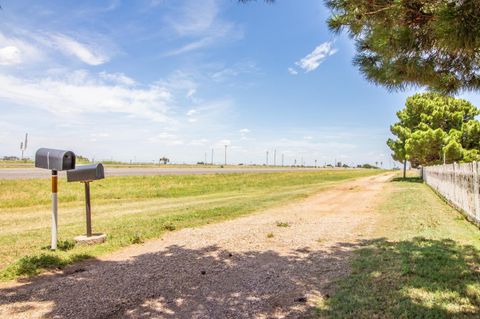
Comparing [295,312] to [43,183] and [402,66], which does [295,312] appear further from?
[43,183]

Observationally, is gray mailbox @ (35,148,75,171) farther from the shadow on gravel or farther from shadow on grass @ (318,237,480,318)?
shadow on grass @ (318,237,480,318)

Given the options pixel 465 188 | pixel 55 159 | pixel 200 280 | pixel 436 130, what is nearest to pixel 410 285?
pixel 200 280

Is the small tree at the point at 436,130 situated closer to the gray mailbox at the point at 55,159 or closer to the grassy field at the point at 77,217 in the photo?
the grassy field at the point at 77,217

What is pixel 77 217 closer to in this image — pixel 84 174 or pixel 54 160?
pixel 84 174

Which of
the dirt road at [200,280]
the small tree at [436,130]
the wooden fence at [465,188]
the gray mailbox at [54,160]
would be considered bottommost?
the dirt road at [200,280]

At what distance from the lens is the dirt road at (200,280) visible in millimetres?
4043

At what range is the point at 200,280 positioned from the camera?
507 cm

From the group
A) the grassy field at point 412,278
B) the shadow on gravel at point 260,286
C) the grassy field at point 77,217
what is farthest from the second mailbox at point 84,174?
the grassy field at point 412,278

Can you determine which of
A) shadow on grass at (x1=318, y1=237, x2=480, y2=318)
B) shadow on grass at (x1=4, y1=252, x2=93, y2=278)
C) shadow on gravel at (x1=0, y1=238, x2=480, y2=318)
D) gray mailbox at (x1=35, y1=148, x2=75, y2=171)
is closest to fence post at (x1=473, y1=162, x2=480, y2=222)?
shadow on grass at (x1=318, y1=237, x2=480, y2=318)

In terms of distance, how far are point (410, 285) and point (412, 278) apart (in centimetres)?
31

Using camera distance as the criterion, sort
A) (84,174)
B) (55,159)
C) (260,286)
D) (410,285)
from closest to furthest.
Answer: (410,285), (260,286), (55,159), (84,174)

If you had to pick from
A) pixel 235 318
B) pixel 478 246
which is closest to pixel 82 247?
pixel 235 318

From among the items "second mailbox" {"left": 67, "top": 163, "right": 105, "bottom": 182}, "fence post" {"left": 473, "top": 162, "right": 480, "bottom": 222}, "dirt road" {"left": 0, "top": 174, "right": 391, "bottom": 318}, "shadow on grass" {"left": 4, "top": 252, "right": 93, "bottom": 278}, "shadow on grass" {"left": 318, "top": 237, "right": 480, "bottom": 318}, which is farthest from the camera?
"fence post" {"left": 473, "top": 162, "right": 480, "bottom": 222}

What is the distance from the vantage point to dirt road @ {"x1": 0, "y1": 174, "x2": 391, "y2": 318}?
4043mm
